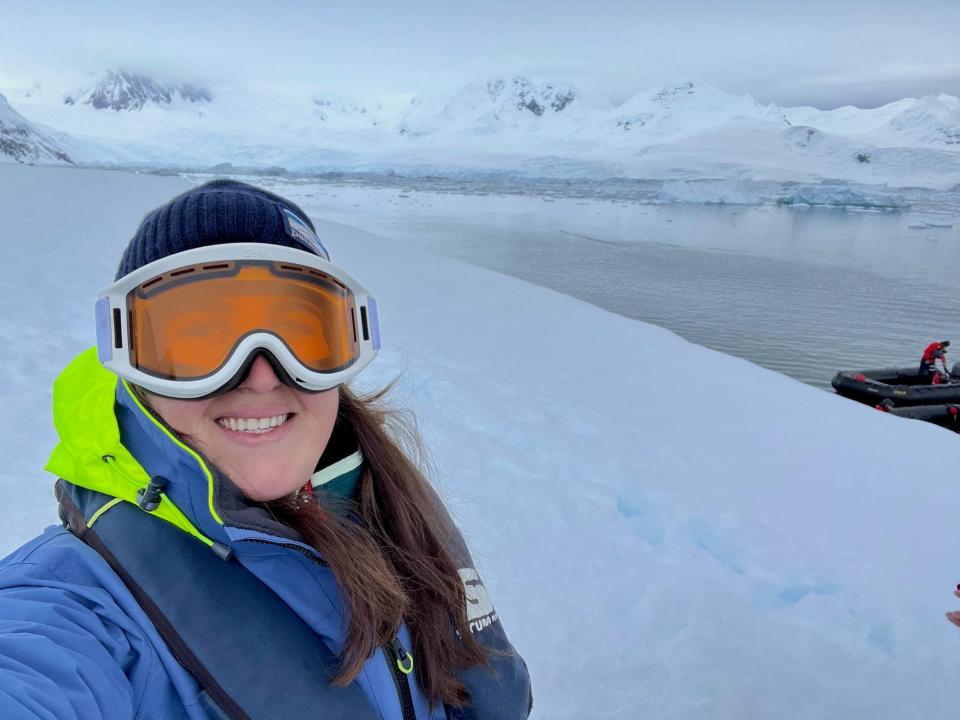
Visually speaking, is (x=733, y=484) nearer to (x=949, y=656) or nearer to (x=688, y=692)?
(x=949, y=656)

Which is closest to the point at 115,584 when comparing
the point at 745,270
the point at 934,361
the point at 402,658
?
the point at 402,658

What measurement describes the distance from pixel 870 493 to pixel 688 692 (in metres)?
2.13

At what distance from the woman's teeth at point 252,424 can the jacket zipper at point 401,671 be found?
0.44 m

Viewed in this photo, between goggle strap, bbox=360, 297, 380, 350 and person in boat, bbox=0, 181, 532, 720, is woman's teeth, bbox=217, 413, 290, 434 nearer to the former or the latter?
person in boat, bbox=0, 181, 532, 720

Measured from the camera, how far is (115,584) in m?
0.87

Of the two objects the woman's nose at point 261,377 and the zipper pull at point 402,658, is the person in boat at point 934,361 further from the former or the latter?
the woman's nose at point 261,377

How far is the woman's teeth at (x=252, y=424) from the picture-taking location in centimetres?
107

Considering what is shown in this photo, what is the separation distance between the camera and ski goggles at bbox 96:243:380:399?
1049 mm

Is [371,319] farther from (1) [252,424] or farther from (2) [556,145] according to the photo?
(2) [556,145]

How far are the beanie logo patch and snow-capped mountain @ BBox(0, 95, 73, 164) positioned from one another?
89.2m

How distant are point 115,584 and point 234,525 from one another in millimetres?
173

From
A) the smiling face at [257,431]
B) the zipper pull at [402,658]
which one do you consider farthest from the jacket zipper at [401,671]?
the smiling face at [257,431]

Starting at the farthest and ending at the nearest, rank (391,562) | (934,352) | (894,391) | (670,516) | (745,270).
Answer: (745,270) → (934,352) → (894,391) → (670,516) → (391,562)

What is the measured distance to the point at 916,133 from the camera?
542 ft
